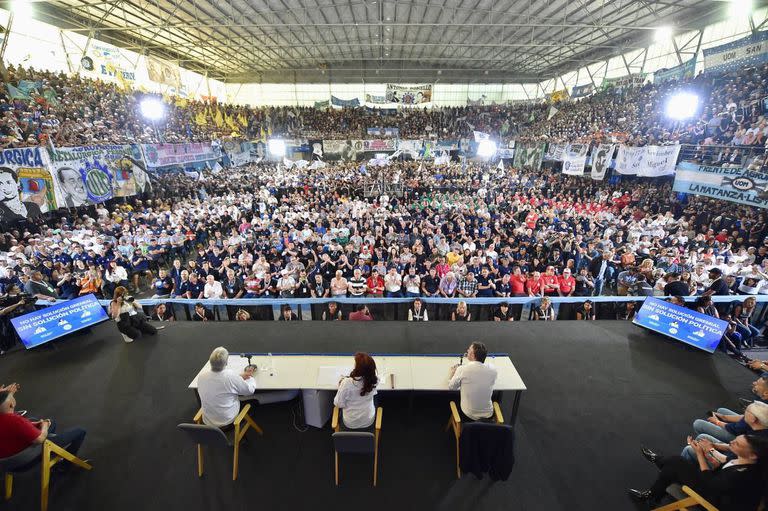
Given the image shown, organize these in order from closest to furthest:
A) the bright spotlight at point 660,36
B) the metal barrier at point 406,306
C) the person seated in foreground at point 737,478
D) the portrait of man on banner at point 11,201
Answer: the person seated in foreground at point 737,478 < the metal barrier at point 406,306 < the portrait of man on banner at point 11,201 < the bright spotlight at point 660,36

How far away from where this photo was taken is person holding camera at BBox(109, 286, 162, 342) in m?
5.21

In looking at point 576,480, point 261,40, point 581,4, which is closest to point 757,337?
point 576,480

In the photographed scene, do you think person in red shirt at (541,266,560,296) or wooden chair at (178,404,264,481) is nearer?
wooden chair at (178,404,264,481)

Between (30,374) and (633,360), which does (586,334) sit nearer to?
(633,360)

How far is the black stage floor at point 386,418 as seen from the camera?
3189 mm

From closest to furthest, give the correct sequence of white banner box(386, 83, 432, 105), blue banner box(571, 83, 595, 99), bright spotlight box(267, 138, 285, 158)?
blue banner box(571, 83, 595, 99) → white banner box(386, 83, 432, 105) → bright spotlight box(267, 138, 285, 158)

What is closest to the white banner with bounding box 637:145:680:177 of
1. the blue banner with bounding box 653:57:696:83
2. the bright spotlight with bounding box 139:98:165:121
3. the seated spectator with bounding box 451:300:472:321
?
the blue banner with bounding box 653:57:696:83

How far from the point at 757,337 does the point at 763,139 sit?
28.3 ft

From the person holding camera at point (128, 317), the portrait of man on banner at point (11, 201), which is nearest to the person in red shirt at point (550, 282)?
the person holding camera at point (128, 317)

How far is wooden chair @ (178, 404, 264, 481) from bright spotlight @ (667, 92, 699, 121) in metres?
21.4

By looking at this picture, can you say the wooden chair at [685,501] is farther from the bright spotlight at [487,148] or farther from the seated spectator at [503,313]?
the bright spotlight at [487,148]

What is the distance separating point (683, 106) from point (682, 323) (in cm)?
1611

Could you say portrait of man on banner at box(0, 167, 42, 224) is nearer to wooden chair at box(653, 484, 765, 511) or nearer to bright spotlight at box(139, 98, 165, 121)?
bright spotlight at box(139, 98, 165, 121)

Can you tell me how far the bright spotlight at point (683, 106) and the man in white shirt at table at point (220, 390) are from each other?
21328mm
